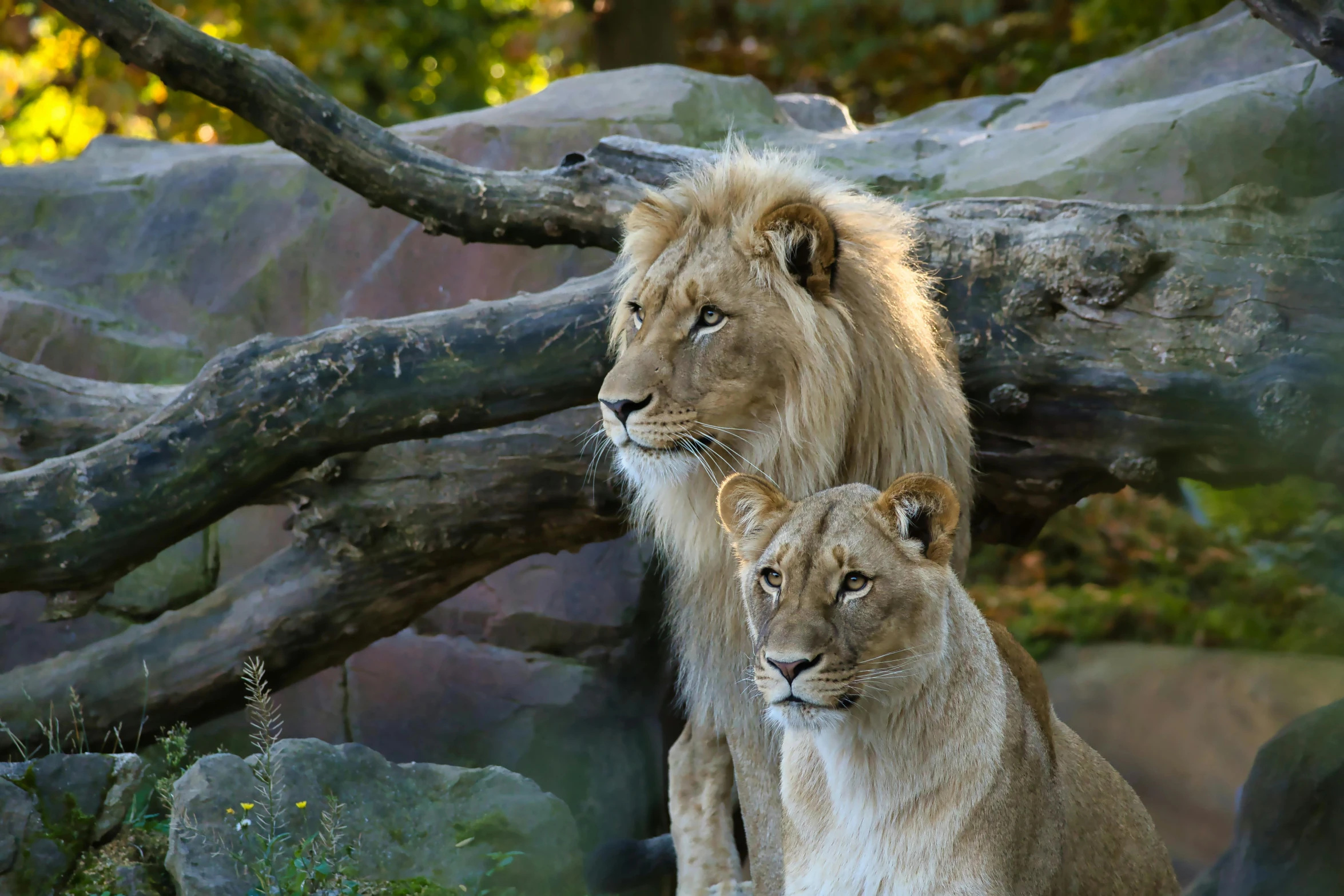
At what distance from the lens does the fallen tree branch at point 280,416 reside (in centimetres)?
471

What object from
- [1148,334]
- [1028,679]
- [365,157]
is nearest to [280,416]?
[365,157]

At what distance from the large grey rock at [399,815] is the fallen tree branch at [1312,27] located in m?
3.31

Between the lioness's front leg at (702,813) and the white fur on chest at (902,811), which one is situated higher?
the white fur on chest at (902,811)

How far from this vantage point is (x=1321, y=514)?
7.88m

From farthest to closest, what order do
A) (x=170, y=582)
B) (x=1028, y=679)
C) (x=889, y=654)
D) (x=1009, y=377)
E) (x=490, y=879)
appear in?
(x=170, y=582) → (x=1009, y=377) → (x=490, y=879) → (x=1028, y=679) → (x=889, y=654)

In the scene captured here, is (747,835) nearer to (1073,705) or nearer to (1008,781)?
(1008,781)

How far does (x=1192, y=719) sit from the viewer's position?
294 inches

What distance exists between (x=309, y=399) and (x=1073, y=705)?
5.00 metres

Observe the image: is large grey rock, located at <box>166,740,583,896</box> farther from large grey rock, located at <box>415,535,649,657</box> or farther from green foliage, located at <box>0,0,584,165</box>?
green foliage, located at <box>0,0,584,165</box>

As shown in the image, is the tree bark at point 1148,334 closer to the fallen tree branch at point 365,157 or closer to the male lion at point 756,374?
the male lion at point 756,374

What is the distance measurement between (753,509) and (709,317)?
771 millimetres

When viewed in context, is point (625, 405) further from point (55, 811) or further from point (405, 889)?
point (55, 811)

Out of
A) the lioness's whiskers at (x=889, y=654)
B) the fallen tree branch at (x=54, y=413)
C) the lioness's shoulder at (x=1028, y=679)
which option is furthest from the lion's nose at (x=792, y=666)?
the fallen tree branch at (x=54, y=413)

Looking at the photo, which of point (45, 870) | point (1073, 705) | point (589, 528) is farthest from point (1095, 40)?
point (45, 870)
